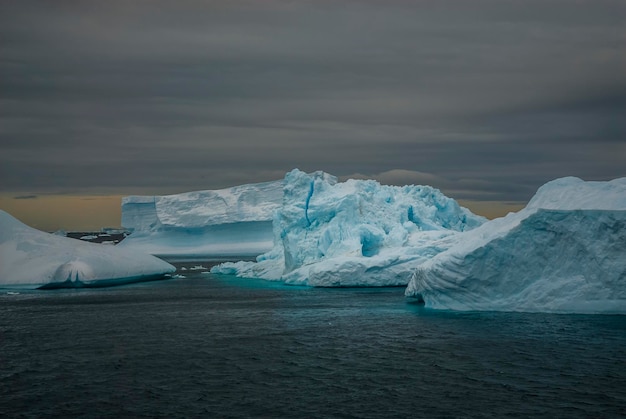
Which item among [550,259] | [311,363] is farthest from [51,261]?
[550,259]

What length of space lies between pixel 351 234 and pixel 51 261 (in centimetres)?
1461

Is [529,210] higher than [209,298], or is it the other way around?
[529,210]

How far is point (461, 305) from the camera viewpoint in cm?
2325

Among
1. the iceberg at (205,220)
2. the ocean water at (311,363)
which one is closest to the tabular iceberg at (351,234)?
the ocean water at (311,363)

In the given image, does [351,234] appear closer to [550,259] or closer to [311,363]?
[550,259]

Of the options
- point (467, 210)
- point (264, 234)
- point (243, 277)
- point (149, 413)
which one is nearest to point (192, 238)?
point (264, 234)

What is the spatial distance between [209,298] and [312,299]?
456 centimetres

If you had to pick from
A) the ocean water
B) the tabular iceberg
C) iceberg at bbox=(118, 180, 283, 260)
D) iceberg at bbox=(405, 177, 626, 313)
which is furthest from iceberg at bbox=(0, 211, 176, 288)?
iceberg at bbox=(118, 180, 283, 260)

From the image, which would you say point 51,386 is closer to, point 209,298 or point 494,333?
point 494,333

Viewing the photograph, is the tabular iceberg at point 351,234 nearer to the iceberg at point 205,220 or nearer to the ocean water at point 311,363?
the ocean water at point 311,363

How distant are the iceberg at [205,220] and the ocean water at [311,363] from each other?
42.0m

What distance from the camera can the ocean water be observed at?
12156 mm

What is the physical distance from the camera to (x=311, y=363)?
1565cm

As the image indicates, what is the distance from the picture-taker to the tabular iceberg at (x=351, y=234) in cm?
3309
